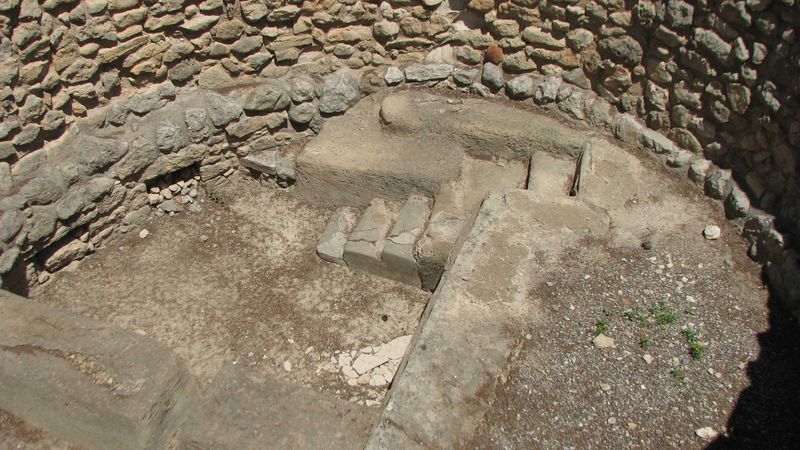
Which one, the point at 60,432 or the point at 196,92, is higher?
the point at 196,92

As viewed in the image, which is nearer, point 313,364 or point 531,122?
point 313,364

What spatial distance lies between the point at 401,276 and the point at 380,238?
324 mm

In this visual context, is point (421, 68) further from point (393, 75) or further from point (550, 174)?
point (550, 174)

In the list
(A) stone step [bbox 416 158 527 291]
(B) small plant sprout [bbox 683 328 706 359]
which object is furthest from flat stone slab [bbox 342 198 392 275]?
(B) small plant sprout [bbox 683 328 706 359]

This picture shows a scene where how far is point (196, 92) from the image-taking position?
5.08 m

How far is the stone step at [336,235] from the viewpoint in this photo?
4870mm

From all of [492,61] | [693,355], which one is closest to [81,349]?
[693,355]

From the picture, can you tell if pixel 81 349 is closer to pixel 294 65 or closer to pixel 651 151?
pixel 294 65

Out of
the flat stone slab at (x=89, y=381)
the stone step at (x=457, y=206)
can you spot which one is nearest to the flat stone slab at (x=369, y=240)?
the stone step at (x=457, y=206)

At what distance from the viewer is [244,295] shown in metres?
4.68

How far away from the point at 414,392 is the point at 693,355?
59.3 inches

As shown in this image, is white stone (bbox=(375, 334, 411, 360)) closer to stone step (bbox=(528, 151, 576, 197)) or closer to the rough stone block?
stone step (bbox=(528, 151, 576, 197))

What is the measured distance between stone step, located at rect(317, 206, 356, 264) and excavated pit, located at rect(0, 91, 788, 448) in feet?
0.05

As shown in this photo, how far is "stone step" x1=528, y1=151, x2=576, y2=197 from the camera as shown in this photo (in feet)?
15.1
